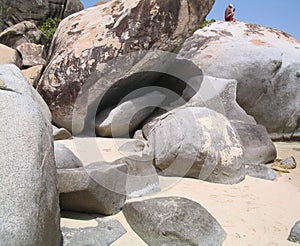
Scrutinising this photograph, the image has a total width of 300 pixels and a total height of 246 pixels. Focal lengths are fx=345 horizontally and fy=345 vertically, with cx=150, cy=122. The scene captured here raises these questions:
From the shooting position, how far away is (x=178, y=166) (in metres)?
3.49

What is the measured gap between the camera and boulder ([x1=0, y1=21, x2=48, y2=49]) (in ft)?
24.6

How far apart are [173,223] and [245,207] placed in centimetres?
94

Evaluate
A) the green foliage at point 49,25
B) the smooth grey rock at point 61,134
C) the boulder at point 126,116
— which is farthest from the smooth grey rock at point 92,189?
the green foliage at point 49,25

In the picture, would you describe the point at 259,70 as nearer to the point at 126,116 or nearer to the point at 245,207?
the point at 126,116

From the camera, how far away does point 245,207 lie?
287cm

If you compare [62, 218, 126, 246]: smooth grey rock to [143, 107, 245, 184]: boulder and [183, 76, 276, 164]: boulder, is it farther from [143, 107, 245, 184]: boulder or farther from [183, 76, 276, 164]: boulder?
[183, 76, 276, 164]: boulder

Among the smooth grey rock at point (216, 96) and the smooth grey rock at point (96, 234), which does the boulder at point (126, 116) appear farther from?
the smooth grey rock at point (96, 234)

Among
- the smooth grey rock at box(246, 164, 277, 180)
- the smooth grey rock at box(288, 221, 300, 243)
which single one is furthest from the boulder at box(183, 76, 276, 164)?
the smooth grey rock at box(288, 221, 300, 243)

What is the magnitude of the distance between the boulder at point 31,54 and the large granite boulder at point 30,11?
570 centimetres

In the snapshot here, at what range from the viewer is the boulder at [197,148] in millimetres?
3463

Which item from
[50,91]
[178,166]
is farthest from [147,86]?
[178,166]

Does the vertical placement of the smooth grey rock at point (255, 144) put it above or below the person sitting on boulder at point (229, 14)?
below

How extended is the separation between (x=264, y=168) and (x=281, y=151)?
6.26ft

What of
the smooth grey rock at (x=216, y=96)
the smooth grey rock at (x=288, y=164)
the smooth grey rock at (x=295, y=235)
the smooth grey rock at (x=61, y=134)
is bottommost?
the smooth grey rock at (x=61, y=134)
